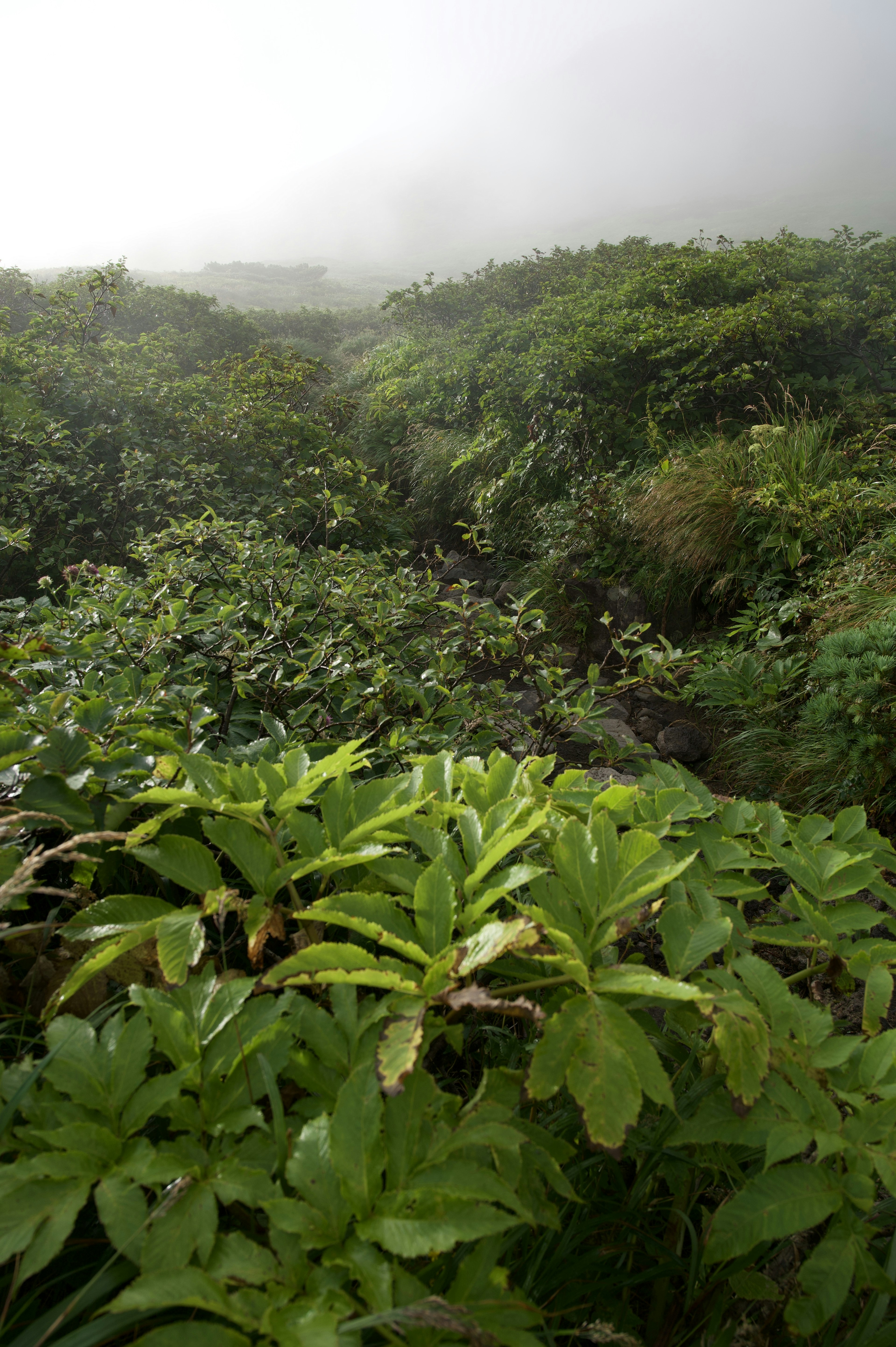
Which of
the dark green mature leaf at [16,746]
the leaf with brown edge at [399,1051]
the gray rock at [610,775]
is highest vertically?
the dark green mature leaf at [16,746]

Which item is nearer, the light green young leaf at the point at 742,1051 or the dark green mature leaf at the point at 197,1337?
the dark green mature leaf at the point at 197,1337

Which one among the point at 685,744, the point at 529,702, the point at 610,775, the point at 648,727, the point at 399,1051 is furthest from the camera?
the point at 529,702

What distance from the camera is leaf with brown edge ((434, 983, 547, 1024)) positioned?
0.54 m

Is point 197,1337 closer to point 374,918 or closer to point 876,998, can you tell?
point 374,918

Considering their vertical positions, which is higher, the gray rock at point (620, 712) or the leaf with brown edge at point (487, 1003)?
the leaf with brown edge at point (487, 1003)

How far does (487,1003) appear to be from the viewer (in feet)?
1.77

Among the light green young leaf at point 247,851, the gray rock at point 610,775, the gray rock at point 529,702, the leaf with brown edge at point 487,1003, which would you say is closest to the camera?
the leaf with brown edge at point 487,1003

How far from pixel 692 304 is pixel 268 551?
258 inches

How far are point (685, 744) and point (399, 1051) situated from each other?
3.68 m

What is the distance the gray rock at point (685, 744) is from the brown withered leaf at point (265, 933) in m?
3.47

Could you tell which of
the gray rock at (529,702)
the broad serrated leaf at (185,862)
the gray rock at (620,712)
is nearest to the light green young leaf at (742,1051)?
the broad serrated leaf at (185,862)

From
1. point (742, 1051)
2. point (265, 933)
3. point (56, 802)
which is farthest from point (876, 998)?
point (56, 802)

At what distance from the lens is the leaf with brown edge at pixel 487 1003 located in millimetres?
539

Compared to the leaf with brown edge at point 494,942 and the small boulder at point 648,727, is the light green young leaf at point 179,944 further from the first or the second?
the small boulder at point 648,727
